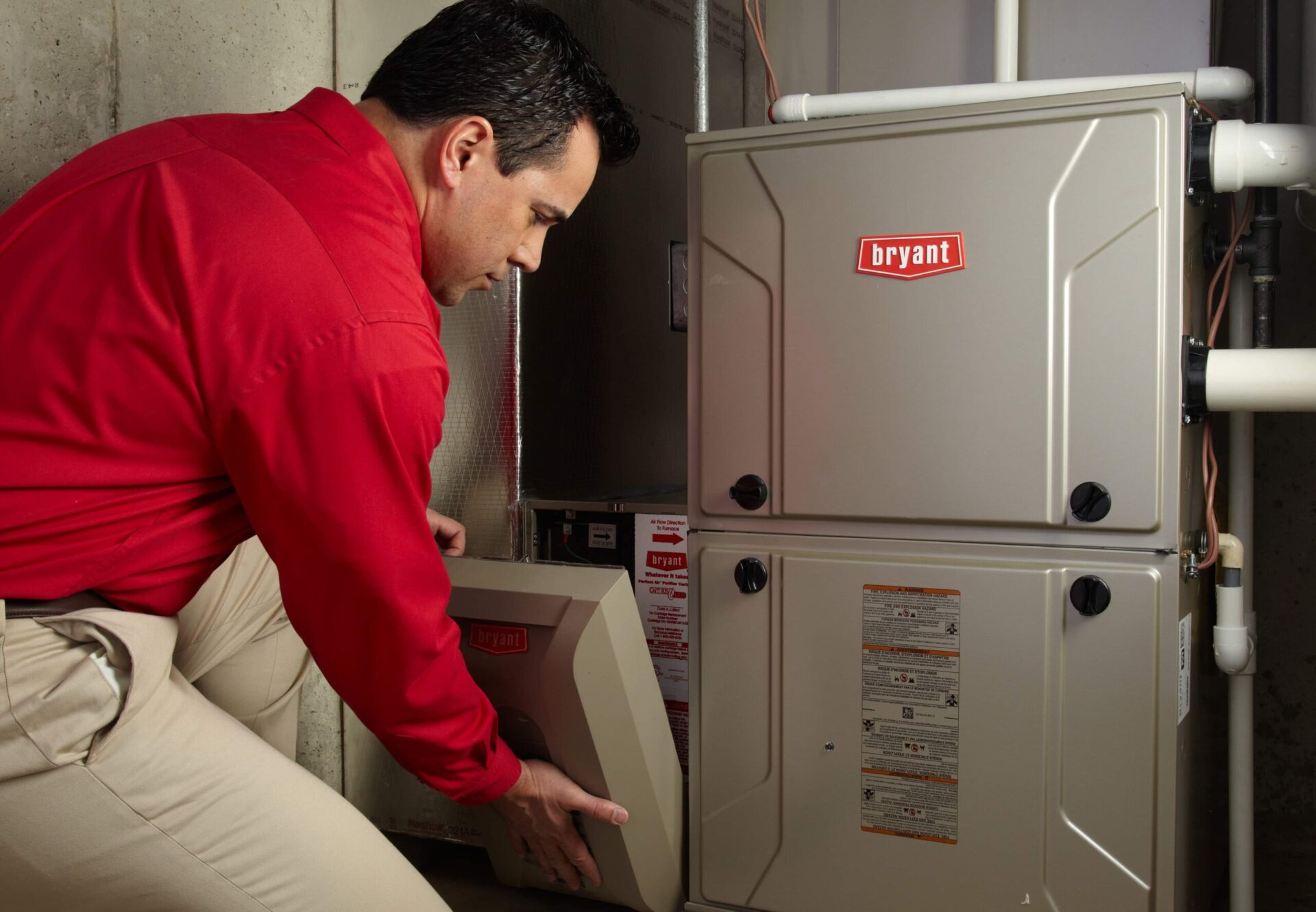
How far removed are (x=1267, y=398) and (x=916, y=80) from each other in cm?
88

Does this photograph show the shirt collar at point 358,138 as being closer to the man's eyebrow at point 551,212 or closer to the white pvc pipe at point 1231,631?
the man's eyebrow at point 551,212

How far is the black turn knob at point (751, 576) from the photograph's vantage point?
6.22 ft

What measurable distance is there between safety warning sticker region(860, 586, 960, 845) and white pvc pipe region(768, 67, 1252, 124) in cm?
84

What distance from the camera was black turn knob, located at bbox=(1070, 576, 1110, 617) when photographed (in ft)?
5.39

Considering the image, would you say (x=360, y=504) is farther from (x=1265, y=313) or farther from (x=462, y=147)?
(x=1265, y=313)

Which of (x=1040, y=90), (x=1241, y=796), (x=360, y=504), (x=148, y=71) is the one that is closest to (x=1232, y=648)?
(x=1241, y=796)

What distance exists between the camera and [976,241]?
1.70 m

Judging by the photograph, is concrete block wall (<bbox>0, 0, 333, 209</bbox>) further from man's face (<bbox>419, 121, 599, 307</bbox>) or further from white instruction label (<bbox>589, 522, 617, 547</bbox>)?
white instruction label (<bbox>589, 522, 617, 547</bbox>)

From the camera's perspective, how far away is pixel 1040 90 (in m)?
1.76

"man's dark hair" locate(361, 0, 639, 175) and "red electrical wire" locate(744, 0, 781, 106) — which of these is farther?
"red electrical wire" locate(744, 0, 781, 106)

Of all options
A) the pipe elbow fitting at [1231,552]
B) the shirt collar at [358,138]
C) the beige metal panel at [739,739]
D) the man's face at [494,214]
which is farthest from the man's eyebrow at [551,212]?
the pipe elbow fitting at [1231,552]

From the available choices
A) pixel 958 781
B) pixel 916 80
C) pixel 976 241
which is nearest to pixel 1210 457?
pixel 976 241

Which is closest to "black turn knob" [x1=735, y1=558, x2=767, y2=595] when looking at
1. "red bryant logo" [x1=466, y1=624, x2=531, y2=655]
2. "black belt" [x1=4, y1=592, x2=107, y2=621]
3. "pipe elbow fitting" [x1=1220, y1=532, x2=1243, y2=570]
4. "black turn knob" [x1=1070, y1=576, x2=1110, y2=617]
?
"red bryant logo" [x1=466, y1=624, x2=531, y2=655]

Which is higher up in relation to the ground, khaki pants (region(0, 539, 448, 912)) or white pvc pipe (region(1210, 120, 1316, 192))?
white pvc pipe (region(1210, 120, 1316, 192))
